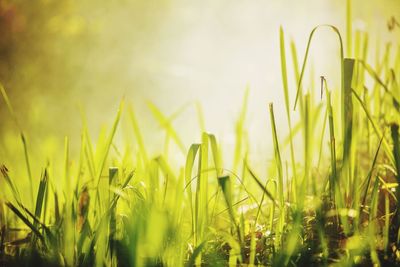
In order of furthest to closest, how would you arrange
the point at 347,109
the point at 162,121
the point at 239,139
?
the point at 239,139 < the point at 162,121 < the point at 347,109

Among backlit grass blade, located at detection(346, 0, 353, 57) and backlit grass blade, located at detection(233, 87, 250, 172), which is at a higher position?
backlit grass blade, located at detection(346, 0, 353, 57)

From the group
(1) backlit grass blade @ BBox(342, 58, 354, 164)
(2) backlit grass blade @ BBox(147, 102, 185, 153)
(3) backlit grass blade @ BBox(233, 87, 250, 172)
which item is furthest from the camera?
(3) backlit grass blade @ BBox(233, 87, 250, 172)

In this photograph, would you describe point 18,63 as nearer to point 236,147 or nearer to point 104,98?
point 104,98

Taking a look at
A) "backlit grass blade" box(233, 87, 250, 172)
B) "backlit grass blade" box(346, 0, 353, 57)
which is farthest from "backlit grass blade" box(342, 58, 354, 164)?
"backlit grass blade" box(233, 87, 250, 172)

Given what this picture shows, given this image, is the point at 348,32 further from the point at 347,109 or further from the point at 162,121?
the point at 162,121

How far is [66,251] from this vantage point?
610 millimetres

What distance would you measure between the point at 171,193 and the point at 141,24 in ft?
32.2

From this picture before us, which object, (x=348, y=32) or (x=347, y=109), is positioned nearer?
(x=347, y=109)

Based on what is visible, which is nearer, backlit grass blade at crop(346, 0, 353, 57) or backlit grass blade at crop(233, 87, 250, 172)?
backlit grass blade at crop(346, 0, 353, 57)

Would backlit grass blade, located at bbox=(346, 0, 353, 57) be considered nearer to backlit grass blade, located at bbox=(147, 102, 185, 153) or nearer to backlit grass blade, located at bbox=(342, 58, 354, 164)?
backlit grass blade, located at bbox=(342, 58, 354, 164)

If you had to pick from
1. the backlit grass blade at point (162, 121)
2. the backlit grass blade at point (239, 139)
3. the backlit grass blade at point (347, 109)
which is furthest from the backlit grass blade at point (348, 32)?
the backlit grass blade at point (162, 121)

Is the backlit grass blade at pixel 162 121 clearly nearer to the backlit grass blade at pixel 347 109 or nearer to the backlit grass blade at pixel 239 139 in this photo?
the backlit grass blade at pixel 239 139

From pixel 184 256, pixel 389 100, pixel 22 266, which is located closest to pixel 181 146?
pixel 184 256

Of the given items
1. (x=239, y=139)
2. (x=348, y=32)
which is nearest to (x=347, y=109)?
(x=348, y=32)
